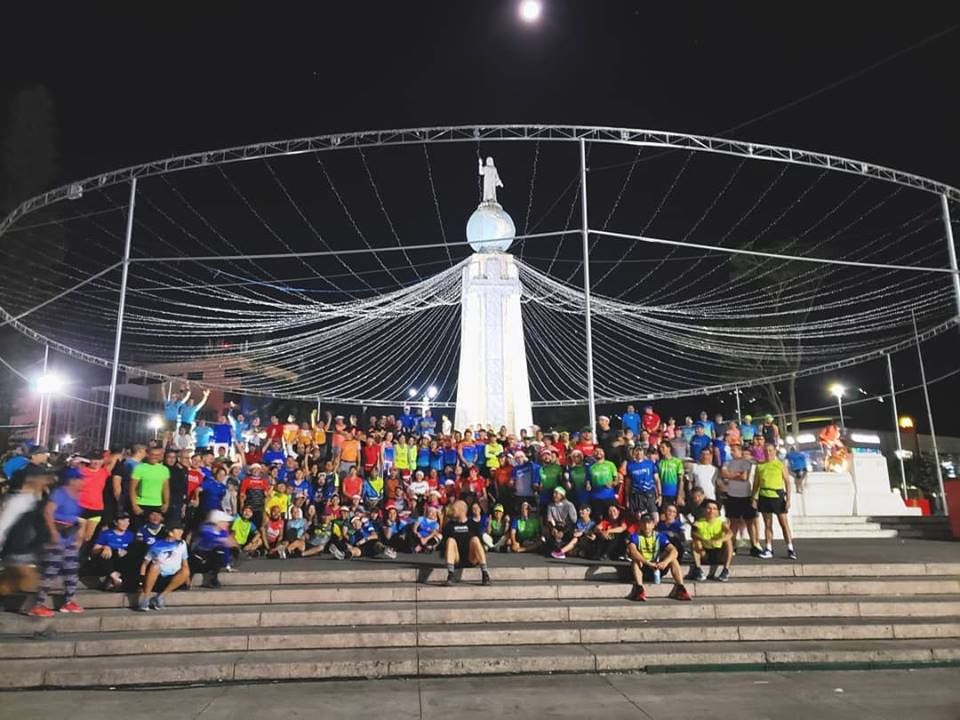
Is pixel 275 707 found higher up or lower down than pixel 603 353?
lower down

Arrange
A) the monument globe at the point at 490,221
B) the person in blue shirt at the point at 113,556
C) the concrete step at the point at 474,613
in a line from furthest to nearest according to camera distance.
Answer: the monument globe at the point at 490,221 < the person in blue shirt at the point at 113,556 < the concrete step at the point at 474,613

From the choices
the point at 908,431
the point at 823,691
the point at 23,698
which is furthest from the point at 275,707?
the point at 908,431

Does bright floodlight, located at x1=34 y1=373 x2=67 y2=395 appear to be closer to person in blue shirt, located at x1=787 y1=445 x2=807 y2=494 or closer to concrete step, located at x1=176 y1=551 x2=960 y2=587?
concrete step, located at x1=176 y1=551 x2=960 y2=587

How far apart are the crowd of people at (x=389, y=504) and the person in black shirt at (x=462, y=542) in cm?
2

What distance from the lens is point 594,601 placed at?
805cm

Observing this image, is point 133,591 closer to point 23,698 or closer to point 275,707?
point 23,698

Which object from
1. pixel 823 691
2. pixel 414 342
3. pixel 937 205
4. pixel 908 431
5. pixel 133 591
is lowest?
pixel 823 691

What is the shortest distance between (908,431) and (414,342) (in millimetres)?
29943

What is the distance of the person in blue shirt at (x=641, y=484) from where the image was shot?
10258mm

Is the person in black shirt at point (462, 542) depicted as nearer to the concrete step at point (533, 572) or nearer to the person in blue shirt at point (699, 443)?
the concrete step at point (533, 572)

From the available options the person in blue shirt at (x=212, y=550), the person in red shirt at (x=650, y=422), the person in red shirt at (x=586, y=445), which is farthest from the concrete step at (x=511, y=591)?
the person in red shirt at (x=650, y=422)

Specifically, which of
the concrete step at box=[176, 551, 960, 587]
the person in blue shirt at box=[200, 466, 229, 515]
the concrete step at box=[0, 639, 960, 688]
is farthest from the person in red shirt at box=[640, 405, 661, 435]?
the person in blue shirt at box=[200, 466, 229, 515]

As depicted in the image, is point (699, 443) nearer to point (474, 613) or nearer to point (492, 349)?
point (474, 613)

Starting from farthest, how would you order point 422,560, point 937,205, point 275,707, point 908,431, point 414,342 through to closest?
point 908,431
point 414,342
point 937,205
point 422,560
point 275,707
